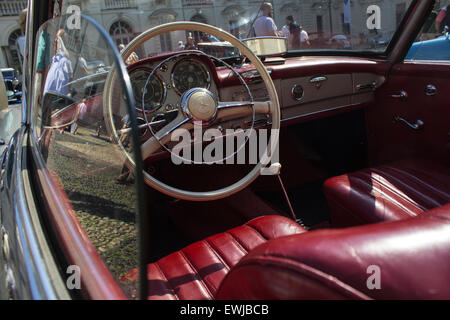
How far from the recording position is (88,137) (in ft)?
3.58

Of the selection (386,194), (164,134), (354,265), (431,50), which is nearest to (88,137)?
(164,134)

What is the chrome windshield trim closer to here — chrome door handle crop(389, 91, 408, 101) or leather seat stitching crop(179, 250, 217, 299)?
leather seat stitching crop(179, 250, 217, 299)

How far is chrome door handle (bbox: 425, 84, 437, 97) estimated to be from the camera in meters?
2.23

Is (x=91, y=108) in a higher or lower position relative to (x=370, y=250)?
higher

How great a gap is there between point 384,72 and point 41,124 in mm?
2219

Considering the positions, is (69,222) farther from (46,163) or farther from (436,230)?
(436,230)

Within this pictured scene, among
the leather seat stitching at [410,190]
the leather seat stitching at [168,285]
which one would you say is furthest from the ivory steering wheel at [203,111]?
the leather seat stitching at [410,190]

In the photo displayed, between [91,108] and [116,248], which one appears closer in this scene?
[116,248]

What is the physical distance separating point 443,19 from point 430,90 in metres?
0.44

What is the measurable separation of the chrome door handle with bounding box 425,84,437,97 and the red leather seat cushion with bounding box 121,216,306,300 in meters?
1.41

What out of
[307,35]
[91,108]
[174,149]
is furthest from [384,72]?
[91,108]

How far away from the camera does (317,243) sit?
60 cm

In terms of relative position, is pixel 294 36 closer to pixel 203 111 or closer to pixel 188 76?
pixel 188 76

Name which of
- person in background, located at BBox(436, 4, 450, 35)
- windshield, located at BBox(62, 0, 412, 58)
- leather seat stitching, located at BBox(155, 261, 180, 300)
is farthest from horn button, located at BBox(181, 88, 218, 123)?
person in background, located at BBox(436, 4, 450, 35)
